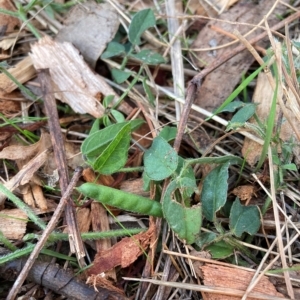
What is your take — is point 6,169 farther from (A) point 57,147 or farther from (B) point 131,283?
(B) point 131,283

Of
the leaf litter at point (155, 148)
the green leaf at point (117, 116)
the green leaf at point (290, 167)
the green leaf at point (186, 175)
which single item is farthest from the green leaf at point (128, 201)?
the green leaf at point (290, 167)

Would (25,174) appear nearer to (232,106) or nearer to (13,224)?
(13,224)

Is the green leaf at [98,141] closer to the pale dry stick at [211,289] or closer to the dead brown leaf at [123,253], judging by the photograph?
the dead brown leaf at [123,253]

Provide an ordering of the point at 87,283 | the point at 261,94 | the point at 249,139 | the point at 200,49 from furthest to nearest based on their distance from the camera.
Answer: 1. the point at 200,49
2. the point at 261,94
3. the point at 249,139
4. the point at 87,283

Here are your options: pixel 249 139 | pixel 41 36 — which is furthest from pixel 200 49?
pixel 41 36

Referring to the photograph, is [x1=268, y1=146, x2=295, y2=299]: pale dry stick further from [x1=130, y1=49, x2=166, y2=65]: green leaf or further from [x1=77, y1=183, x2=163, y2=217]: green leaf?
[x1=130, y1=49, x2=166, y2=65]: green leaf

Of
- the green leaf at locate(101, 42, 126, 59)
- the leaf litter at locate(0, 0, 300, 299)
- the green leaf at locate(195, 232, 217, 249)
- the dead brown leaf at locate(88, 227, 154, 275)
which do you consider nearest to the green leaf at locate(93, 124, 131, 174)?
the leaf litter at locate(0, 0, 300, 299)

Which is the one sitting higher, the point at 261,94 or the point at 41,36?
the point at 41,36
